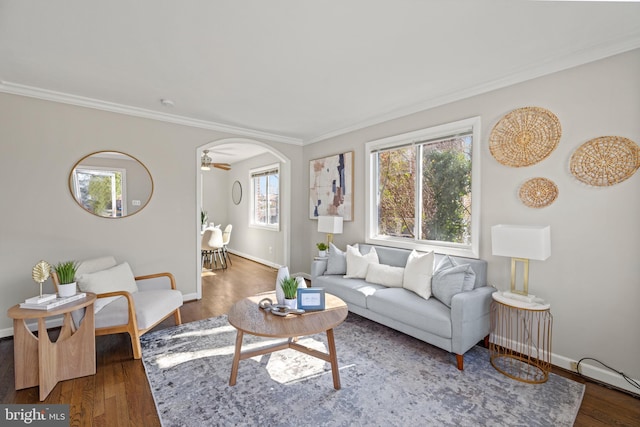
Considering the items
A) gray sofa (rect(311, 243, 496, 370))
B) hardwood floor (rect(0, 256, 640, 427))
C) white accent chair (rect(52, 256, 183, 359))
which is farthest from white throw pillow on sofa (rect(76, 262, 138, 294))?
gray sofa (rect(311, 243, 496, 370))

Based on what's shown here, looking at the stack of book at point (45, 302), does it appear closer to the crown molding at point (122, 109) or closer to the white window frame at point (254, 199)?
the crown molding at point (122, 109)

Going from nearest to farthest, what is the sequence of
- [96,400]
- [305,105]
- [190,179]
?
1. [96,400]
2. [305,105]
3. [190,179]

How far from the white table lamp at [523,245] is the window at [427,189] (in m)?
0.51

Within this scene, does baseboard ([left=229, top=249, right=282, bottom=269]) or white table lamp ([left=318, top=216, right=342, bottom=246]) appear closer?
white table lamp ([left=318, top=216, right=342, bottom=246])

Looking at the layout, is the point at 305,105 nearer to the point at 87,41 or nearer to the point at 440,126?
the point at 440,126

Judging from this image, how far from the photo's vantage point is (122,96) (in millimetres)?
3209

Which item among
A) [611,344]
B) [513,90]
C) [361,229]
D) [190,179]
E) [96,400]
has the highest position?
[513,90]

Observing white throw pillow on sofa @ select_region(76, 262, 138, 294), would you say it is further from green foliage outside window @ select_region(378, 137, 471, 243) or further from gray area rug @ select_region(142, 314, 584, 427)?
green foliage outside window @ select_region(378, 137, 471, 243)

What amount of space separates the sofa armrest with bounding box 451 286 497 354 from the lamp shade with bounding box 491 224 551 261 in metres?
0.45

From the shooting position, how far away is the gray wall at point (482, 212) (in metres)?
2.15

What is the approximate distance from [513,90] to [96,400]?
4.18m

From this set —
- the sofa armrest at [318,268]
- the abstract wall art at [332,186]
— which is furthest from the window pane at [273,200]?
the sofa armrest at [318,268]

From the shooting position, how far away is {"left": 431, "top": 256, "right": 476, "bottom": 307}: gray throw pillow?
101 inches

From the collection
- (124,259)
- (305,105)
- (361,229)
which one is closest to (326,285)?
(361,229)
